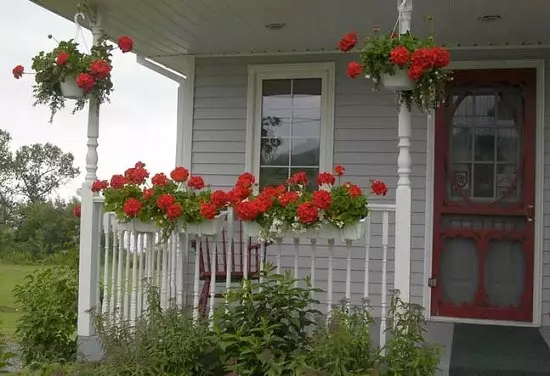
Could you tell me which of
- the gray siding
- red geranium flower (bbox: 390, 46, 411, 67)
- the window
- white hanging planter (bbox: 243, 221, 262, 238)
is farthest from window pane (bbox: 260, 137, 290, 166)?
red geranium flower (bbox: 390, 46, 411, 67)

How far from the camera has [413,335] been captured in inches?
131

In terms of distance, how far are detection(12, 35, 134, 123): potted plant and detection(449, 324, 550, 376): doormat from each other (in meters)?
2.86

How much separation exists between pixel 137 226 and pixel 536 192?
123 inches

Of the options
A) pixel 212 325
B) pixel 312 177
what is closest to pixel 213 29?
pixel 312 177

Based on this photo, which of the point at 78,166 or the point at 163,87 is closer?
the point at 163,87

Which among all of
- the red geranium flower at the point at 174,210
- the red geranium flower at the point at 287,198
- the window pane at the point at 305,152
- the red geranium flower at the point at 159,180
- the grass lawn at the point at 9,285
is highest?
the window pane at the point at 305,152

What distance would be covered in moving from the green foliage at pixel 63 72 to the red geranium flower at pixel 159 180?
35.4 inches

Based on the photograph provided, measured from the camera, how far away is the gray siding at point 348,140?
5227 mm

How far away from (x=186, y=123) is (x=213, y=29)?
1.11 meters

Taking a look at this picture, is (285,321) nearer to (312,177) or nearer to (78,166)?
(312,177)

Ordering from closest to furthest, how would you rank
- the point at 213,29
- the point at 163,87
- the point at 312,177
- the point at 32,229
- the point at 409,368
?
the point at 409,368 → the point at 213,29 → the point at 312,177 → the point at 163,87 → the point at 32,229

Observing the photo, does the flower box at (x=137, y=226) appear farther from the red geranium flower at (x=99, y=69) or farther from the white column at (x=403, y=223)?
the white column at (x=403, y=223)

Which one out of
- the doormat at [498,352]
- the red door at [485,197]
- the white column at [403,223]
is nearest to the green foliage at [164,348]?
the white column at [403,223]

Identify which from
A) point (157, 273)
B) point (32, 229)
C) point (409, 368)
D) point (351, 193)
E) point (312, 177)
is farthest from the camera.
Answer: point (32, 229)
